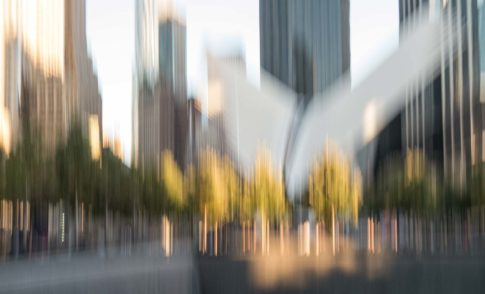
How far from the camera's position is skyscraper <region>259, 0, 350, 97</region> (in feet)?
355

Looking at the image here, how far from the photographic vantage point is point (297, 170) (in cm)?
5331

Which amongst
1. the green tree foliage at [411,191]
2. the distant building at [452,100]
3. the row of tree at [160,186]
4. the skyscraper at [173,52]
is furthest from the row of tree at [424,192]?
the skyscraper at [173,52]

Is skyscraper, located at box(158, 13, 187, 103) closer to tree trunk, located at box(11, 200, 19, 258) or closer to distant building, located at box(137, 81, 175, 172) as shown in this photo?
distant building, located at box(137, 81, 175, 172)

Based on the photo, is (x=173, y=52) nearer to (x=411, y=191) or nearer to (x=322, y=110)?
(x=322, y=110)

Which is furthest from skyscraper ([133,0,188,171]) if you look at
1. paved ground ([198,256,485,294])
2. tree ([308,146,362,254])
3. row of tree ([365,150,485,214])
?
paved ground ([198,256,485,294])

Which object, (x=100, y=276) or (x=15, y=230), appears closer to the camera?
(x=100, y=276)

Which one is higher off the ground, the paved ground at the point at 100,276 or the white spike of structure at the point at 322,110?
the white spike of structure at the point at 322,110

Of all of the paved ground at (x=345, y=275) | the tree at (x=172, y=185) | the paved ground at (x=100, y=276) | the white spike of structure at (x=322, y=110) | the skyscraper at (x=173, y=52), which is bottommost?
the paved ground at (x=345, y=275)

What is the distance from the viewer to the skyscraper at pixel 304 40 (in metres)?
108

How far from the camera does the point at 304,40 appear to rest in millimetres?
108562

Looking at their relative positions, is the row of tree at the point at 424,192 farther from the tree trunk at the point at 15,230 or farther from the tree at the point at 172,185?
the tree trunk at the point at 15,230

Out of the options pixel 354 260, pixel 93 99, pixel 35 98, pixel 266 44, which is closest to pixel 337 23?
pixel 266 44

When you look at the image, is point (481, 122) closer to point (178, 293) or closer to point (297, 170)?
point (297, 170)

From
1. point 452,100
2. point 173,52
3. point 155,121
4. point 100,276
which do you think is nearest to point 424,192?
point 452,100
